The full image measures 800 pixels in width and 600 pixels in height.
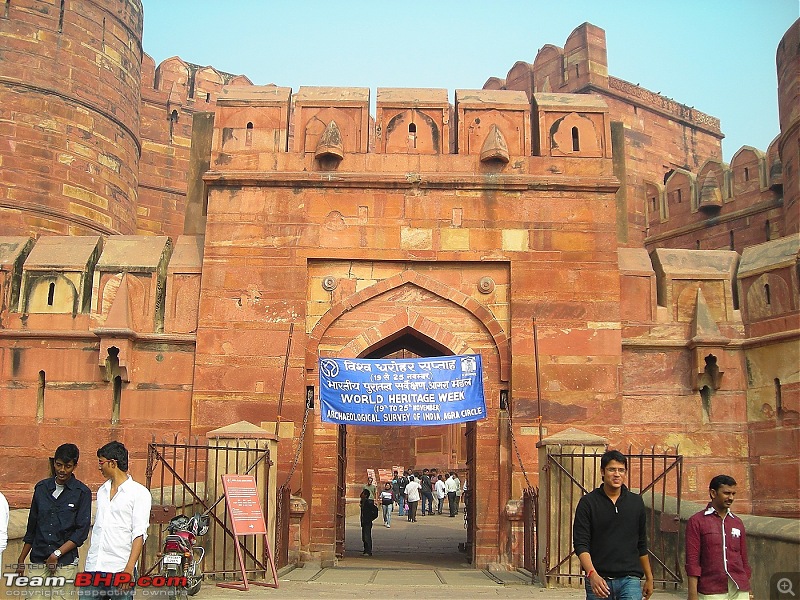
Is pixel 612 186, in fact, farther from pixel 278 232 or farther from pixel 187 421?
pixel 187 421

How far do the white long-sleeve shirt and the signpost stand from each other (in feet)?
11.5

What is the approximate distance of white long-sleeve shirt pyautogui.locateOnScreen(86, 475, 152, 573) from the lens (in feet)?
16.8

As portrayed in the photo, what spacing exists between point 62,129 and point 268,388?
8.43m

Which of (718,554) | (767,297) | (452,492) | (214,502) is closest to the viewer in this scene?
(718,554)

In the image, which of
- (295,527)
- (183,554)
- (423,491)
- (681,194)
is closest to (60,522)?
(183,554)

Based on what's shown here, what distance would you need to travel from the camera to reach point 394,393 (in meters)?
11.5

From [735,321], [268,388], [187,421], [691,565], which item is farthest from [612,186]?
[691,565]

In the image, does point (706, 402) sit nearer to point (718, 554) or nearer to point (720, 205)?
point (718, 554)

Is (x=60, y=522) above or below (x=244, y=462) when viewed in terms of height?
below

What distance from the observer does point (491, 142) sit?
40.2 ft

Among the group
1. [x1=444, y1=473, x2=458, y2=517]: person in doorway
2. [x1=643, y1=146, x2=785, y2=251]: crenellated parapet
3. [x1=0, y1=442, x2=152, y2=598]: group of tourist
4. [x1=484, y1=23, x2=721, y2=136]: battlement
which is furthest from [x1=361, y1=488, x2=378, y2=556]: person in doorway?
[x1=484, y1=23, x2=721, y2=136]: battlement

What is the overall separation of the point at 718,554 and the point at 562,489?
3.81m

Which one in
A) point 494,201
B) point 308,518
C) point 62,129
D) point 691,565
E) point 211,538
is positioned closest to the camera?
point 691,565

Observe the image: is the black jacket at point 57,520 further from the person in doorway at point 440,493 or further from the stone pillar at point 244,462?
the person in doorway at point 440,493
